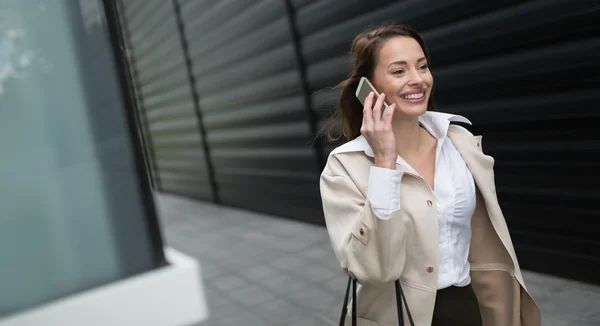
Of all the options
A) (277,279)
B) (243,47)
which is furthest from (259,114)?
(277,279)

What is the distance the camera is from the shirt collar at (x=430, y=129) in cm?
184

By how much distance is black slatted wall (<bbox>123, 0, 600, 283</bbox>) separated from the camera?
3.74m

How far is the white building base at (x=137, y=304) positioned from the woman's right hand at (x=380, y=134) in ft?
9.01

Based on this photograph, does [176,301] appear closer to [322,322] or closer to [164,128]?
[322,322]

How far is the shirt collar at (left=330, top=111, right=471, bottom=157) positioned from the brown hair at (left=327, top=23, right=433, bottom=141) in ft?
0.28

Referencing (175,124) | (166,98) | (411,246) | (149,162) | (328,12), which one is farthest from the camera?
(166,98)

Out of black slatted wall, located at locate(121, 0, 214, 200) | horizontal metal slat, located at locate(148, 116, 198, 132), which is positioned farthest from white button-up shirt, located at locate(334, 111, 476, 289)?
horizontal metal slat, located at locate(148, 116, 198, 132)

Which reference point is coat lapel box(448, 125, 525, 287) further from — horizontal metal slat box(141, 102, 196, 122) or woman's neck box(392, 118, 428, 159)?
horizontal metal slat box(141, 102, 196, 122)

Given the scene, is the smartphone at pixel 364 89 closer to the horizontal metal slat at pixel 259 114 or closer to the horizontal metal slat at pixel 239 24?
the horizontal metal slat at pixel 259 114

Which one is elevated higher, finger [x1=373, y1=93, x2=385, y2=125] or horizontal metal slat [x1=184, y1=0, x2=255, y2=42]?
horizontal metal slat [x1=184, y1=0, x2=255, y2=42]

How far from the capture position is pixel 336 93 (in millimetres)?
5781

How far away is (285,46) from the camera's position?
6.66 metres

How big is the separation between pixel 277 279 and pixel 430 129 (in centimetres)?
343

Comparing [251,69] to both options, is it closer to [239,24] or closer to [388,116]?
[239,24]
